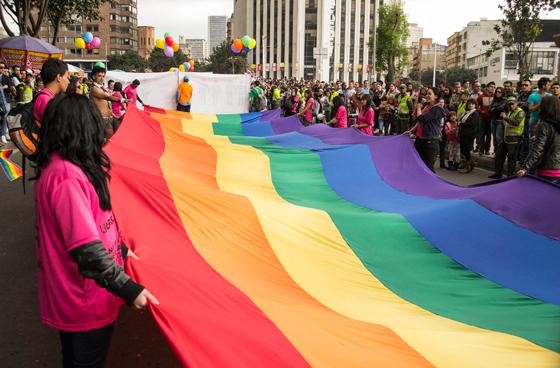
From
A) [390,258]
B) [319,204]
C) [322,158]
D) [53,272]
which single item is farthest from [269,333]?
[322,158]

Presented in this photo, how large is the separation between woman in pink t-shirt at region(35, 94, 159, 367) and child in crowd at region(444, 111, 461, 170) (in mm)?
12143

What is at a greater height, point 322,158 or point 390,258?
point 322,158

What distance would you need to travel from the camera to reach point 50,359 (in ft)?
13.3

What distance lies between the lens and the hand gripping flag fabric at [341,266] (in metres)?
2.78

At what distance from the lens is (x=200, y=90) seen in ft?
72.8

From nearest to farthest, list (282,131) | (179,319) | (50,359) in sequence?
(179,319) → (50,359) → (282,131)

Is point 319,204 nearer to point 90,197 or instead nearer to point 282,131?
point 90,197

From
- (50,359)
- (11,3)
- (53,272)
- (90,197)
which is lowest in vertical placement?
(50,359)

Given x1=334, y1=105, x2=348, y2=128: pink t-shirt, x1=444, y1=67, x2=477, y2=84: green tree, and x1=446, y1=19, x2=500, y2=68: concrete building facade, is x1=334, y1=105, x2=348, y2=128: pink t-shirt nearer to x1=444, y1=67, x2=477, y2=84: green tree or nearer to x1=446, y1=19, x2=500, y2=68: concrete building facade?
x1=444, y1=67, x2=477, y2=84: green tree

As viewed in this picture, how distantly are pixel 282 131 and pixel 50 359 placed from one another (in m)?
7.87

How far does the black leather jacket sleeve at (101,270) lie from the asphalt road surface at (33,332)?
1.86 metres

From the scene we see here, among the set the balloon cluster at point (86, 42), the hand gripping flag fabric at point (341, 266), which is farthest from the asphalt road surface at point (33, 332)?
the balloon cluster at point (86, 42)

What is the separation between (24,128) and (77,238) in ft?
10.9

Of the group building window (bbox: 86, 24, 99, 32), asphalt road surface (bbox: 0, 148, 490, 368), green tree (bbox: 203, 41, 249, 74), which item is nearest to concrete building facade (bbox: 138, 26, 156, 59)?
building window (bbox: 86, 24, 99, 32)
